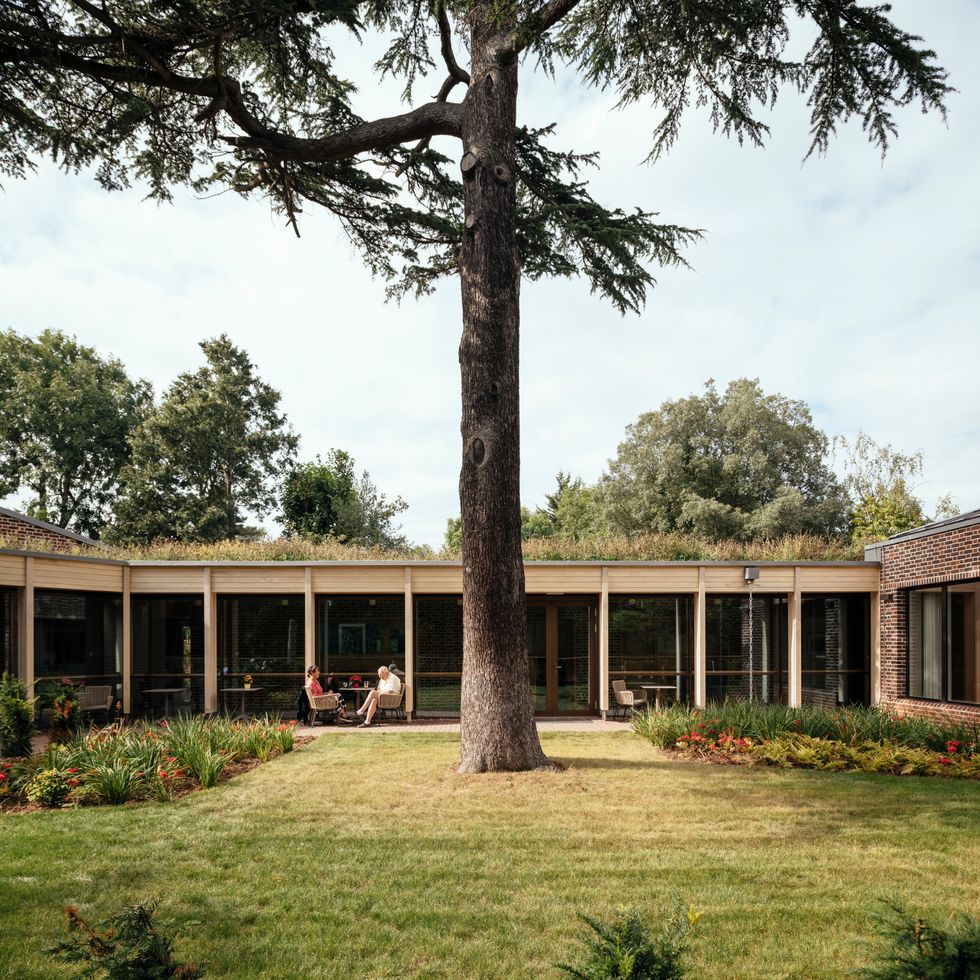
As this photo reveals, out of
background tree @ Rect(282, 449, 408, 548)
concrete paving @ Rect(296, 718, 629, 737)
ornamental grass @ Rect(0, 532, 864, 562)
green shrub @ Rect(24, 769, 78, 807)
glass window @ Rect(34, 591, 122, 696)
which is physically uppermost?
background tree @ Rect(282, 449, 408, 548)

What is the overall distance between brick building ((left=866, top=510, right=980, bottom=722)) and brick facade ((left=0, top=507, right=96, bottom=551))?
53.3 ft

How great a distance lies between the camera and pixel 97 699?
49.9ft

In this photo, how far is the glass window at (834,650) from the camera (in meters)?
17.5

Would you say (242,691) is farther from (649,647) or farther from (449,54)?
(449,54)

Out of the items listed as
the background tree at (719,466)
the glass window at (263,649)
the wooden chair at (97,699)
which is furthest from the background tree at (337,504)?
the wooden chair at (97,699)

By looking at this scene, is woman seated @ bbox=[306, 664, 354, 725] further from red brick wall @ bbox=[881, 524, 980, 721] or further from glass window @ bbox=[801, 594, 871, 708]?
red brick wall @ bbox=[881, 524, 980, 721]

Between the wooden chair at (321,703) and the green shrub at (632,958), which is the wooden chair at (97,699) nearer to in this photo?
the wooden chair at (321,703)

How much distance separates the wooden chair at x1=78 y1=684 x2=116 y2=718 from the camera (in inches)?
588

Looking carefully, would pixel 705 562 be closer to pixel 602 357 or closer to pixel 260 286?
pixel 260 286

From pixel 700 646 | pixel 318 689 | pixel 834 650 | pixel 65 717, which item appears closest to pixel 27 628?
pixel 65 717

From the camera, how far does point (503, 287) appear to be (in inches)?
428

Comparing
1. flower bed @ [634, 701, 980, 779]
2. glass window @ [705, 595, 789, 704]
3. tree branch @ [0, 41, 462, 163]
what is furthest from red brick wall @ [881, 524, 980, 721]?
tree branch @ [0, 41, 462, 163]

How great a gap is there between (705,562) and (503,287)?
8300mm

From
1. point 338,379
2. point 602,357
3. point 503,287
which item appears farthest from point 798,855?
point 602,357
